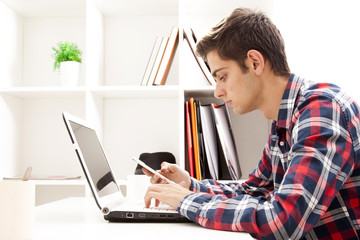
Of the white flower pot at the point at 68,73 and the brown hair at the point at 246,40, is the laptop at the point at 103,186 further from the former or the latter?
the white flower pot at the point at 68,73

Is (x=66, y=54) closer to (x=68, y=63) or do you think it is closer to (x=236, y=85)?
(x=68, y=63)

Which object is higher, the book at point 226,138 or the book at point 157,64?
the book at point 157,64

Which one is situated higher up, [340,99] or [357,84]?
[357,84]

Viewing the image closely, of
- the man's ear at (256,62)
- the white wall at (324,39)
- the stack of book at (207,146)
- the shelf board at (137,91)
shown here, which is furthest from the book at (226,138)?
the man's ear at (256,62)

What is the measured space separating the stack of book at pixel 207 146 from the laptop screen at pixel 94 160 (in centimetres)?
47

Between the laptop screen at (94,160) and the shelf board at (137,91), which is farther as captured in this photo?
the shelf board at (137,91)

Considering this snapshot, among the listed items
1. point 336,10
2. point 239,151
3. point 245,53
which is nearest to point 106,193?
point 245,53

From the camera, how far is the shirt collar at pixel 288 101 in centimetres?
108

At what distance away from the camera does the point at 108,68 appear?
2.17m

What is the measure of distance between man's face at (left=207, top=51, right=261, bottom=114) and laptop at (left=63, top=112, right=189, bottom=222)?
14.8 inches

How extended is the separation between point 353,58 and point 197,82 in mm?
785

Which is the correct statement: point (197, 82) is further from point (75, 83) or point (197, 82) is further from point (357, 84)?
point (357, 84)

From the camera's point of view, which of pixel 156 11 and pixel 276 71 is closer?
pixel 276 71

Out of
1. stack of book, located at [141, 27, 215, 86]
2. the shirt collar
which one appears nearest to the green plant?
stack of book, located at [141, 27, 215, 86]
